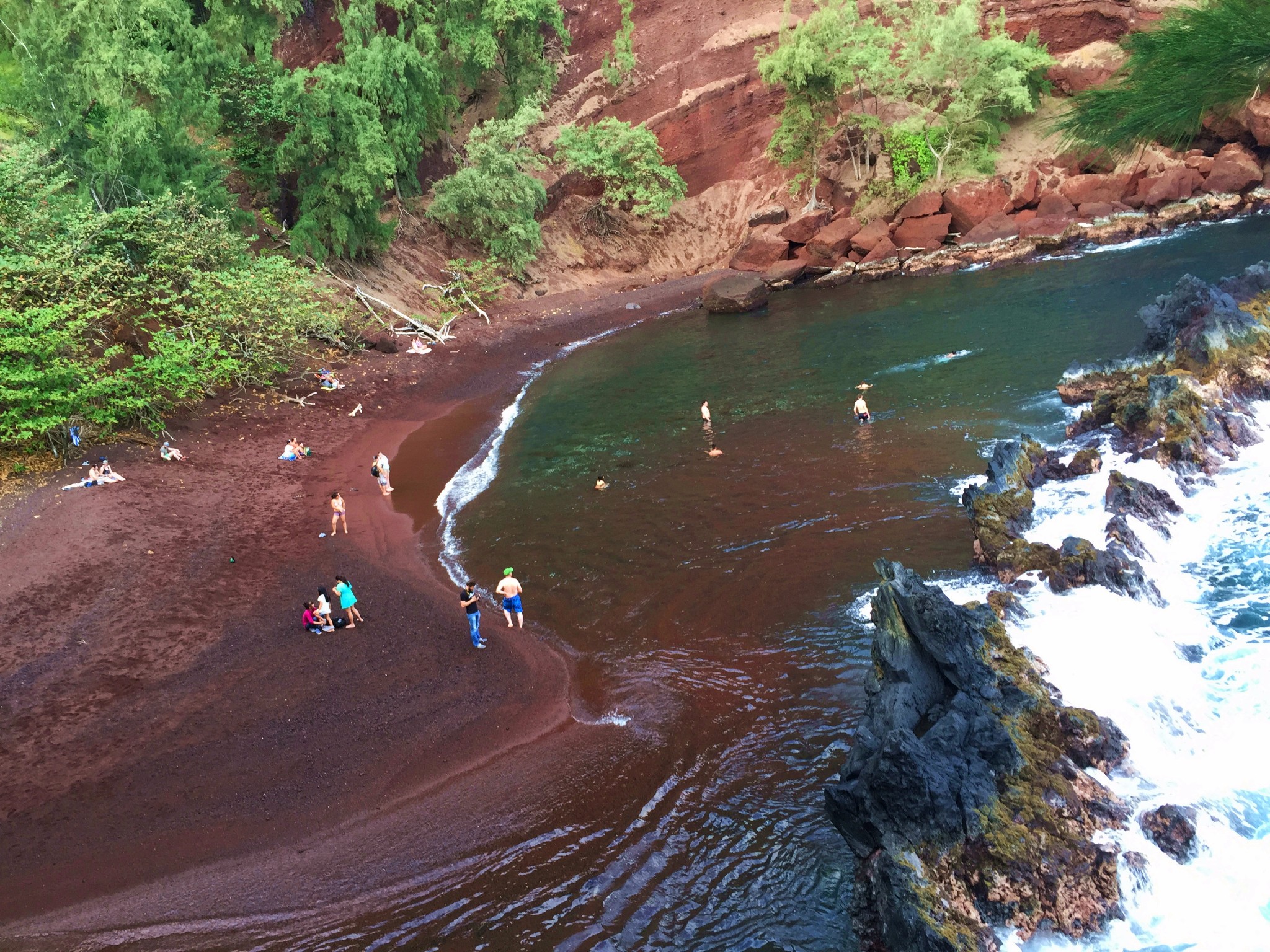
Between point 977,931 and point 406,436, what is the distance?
26.6 meters

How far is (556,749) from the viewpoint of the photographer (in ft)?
47.3

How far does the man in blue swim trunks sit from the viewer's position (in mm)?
18031

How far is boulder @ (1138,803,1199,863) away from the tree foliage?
26.8 metres

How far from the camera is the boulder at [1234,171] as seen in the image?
44.4 m

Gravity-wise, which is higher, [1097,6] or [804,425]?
A: [1097,6]

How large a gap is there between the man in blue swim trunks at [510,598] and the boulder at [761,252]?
127ft

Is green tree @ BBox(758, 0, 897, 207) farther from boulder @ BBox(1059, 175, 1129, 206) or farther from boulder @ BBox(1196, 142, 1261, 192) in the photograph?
boulder @ BBox(1196, 142, 1261, 192)

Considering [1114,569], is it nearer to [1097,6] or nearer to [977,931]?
[977,931]

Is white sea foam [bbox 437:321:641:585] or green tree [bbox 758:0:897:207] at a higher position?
green tree [bbox 758:0:897:207]

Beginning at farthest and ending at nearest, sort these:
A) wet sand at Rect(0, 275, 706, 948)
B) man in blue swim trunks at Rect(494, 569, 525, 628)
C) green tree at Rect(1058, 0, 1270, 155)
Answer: man in blue swim trunks at Rect(494, 569, 525, 628)
wet sand at Rect(0, 275, 706, 948)
green tree at Rect(1058, 0, 1270, 155)

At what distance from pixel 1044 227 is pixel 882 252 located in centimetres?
852

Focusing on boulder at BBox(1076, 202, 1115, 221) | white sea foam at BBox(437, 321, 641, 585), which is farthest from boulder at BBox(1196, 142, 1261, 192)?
white sea foam at BBox(437, 321, 641, 585)

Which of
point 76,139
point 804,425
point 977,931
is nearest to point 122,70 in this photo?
point 76,139

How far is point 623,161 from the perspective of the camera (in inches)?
2158
